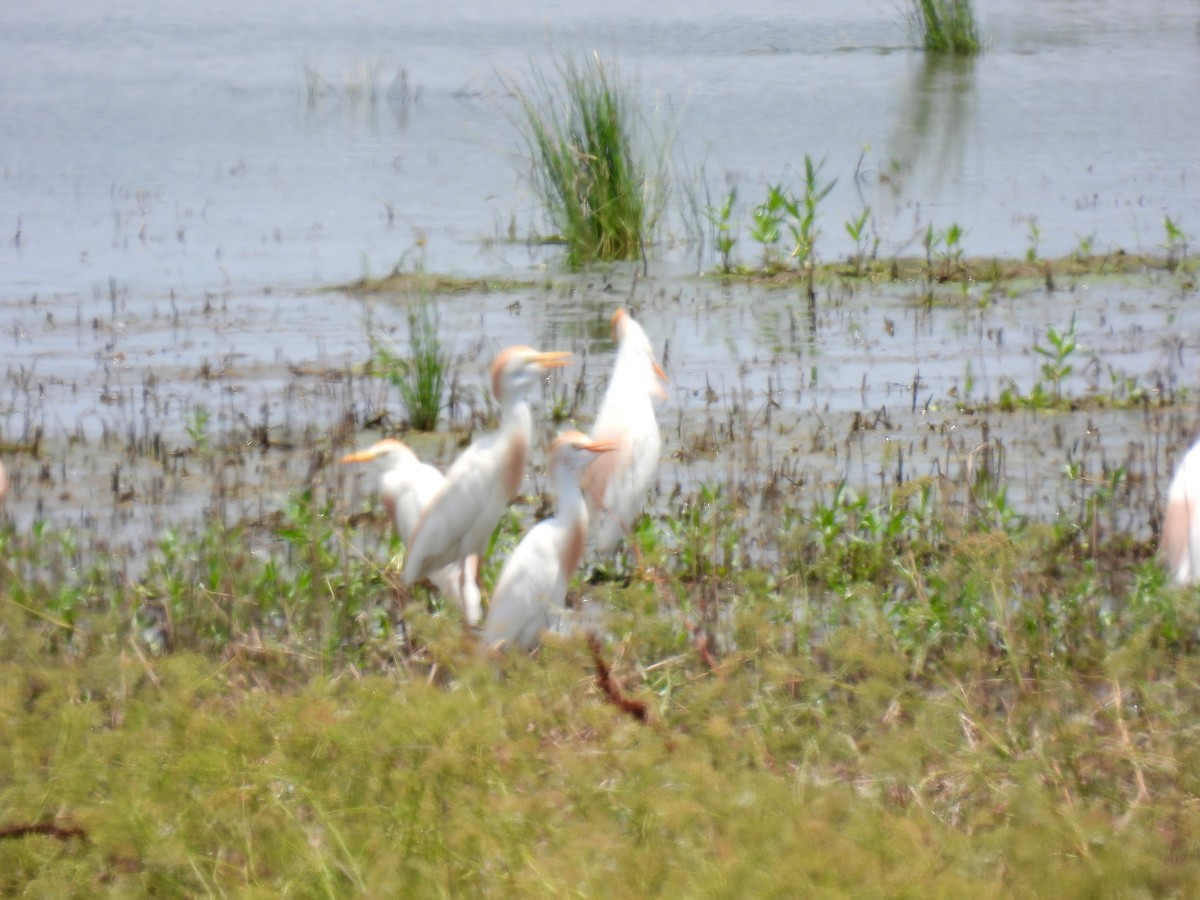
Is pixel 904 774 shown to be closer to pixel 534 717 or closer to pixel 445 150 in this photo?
pixel 534 717

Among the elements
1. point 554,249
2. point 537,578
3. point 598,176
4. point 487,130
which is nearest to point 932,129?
point 487,130

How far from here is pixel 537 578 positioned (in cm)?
390

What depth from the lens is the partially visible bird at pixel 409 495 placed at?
14.7 ft

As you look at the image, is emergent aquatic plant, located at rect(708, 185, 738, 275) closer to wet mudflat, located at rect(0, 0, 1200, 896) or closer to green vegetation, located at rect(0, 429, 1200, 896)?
wet mudflat, located at rect(0, 0, 1200, 896)

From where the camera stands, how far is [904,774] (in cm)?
226

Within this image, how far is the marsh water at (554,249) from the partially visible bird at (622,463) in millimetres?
486

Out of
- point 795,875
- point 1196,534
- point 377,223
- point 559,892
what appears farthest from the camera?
point 377,223

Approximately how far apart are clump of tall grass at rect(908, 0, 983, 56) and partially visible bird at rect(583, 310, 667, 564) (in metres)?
13.8

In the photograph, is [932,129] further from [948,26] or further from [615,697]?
[615,697]

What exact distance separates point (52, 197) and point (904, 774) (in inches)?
449

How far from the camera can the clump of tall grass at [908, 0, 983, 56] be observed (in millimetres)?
17875

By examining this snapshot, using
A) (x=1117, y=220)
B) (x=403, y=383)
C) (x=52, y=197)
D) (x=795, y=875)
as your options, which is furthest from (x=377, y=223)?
(x=795, y=875)

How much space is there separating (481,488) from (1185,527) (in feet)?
5.31

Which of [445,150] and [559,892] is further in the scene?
[445,150]
